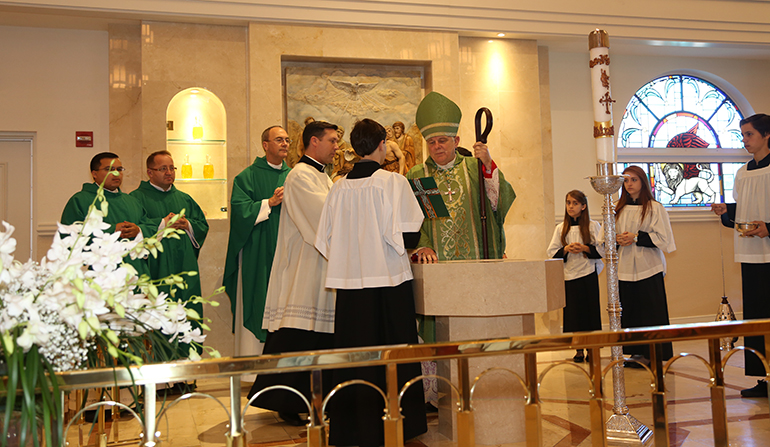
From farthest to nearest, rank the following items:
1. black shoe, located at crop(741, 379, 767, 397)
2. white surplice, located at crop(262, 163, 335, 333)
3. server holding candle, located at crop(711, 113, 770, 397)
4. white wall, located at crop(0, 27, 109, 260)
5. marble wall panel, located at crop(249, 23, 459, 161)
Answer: white wall, located at crop(0, 27, 109, 260)
marble wall panel, located at crop(249, 23, 459, 161)
server holding candle, located at crop(711, 113, 770, 397)
black shoe, located at crop(741, 379, 767, 397)
white surplice, located at crop(262, 163, 335, 333)

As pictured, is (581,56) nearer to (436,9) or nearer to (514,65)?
(514,65)

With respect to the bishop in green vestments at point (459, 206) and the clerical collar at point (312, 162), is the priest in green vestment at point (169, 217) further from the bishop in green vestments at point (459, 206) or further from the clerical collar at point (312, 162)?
the bishop in green vestments at point (459, 206)

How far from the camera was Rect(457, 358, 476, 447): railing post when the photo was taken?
1.75 m

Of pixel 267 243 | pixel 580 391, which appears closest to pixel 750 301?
pixel 580 391

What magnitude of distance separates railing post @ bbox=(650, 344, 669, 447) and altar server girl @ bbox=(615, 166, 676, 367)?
154 inches

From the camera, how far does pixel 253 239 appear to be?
5.33 m

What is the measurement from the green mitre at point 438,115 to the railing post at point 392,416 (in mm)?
2493

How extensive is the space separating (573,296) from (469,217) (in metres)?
2.64

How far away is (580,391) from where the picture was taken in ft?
15.6

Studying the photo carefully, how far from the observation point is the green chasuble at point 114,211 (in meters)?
4.85

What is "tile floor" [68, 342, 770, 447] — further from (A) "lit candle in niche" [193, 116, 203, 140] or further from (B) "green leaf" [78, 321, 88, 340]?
(A) "lit candle in niche" [193, 116, 203, 140]

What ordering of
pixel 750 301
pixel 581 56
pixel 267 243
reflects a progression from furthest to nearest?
pixel 581 56, pixel 267 243, pixel 750 301

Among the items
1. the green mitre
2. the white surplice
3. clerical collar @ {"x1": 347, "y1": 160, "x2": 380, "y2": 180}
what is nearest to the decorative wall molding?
the white surplice

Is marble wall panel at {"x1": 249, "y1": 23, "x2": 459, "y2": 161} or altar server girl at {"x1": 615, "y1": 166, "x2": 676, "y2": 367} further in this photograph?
marble wall panel at {"x1": 249, "y1": 23, "x2": 459, "y2": 161}
